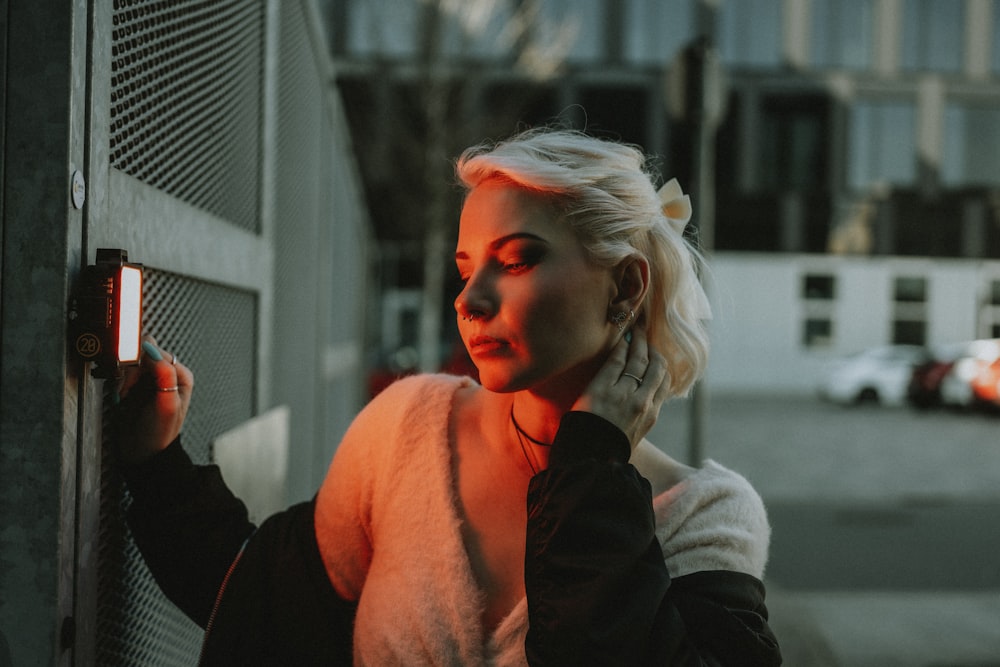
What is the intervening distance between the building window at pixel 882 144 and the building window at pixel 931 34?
1441 mm

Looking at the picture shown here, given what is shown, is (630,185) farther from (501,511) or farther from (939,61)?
(939,61)

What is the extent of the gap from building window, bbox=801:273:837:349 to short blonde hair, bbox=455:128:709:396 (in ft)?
87.1

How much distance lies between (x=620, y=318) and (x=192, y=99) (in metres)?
0.88

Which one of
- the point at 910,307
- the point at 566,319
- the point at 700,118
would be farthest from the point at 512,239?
the point at 910,307

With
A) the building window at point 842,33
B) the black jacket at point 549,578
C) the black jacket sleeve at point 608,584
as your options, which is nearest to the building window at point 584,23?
the building window at point 842,33

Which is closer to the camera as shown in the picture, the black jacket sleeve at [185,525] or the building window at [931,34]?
the black jacket sleeve at [185,525]

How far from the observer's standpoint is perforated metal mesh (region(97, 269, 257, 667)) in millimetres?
1423

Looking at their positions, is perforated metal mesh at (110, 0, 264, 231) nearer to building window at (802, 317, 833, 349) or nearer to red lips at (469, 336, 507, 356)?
red lips at (469, 336, 507, 356)

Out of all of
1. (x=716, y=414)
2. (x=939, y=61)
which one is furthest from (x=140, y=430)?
(x=939, y=61)

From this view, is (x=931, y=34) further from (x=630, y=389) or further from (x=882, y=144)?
(x=630, y=389)

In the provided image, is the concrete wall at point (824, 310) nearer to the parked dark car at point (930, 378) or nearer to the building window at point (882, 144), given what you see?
the building window at point (882, 144)

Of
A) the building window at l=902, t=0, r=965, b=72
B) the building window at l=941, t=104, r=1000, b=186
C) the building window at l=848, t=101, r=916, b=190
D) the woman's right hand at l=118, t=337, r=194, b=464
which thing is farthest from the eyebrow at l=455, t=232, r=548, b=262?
the building window at l=902, t=0, r=965, b=72

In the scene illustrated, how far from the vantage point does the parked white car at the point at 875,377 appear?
21.8m

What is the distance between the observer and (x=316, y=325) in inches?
153
